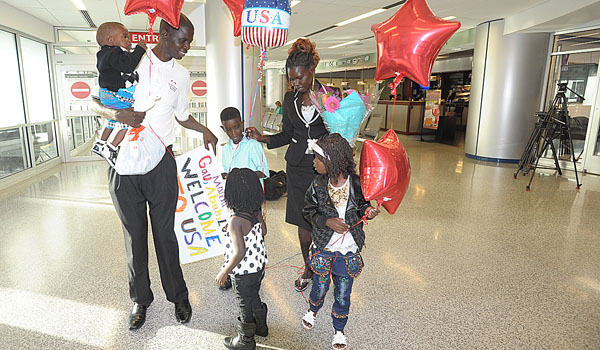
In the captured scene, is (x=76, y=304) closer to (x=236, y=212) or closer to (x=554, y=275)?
(x=236, y=212)

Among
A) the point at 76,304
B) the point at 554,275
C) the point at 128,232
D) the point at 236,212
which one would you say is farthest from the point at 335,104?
the point at 554,275

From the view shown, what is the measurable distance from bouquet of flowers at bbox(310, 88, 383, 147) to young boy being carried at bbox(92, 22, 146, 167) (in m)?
0.92

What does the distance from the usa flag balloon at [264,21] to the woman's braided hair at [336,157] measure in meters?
0.65

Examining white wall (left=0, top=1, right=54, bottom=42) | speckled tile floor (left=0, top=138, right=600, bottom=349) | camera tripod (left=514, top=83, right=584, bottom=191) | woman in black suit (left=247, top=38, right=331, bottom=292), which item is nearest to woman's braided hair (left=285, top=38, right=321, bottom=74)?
woman in black suit (left=247, top=38, right=331, bottom=292)

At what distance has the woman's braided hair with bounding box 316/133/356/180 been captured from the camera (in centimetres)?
170

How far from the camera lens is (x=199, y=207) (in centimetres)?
217

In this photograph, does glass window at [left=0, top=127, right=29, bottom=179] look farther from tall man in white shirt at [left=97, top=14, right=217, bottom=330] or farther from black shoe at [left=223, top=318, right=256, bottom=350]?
black shoe at [left=223, top=318, right=256, bottom=350]

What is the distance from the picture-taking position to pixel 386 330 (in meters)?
2.04

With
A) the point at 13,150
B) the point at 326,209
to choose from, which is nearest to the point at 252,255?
the point at 326,209

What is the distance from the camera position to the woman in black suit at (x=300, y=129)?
2066 mm

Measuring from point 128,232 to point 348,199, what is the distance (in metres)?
1.19

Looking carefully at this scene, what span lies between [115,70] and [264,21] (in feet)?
2.51

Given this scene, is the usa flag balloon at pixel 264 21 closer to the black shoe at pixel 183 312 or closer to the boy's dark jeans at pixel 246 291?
the boy's dark jeans at pixel 246 291

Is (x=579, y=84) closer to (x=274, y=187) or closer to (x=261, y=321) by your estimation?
(x=274, y=187)
